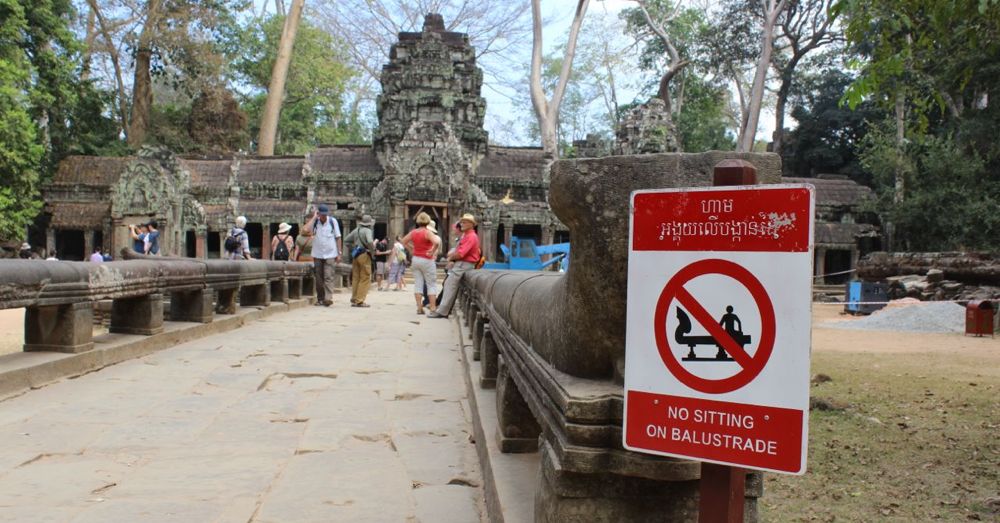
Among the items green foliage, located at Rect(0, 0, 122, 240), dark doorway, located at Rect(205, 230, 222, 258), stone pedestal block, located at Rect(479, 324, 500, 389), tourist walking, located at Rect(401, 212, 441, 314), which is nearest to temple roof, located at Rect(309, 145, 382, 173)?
dark doorway, located at Rect(205, 230, 222, 258)

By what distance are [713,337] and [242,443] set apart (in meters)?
2.96

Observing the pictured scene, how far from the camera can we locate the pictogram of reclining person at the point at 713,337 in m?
1.46

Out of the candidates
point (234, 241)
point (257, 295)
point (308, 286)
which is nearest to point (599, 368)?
point (257, 295)

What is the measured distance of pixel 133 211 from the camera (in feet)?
97.5

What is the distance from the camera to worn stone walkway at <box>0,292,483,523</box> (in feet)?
9.56

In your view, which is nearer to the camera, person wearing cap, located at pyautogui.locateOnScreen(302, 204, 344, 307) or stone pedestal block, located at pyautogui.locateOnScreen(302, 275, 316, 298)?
person wearing cap, located at pyautogui.locateOnScreen(302, 204, 344, 307)

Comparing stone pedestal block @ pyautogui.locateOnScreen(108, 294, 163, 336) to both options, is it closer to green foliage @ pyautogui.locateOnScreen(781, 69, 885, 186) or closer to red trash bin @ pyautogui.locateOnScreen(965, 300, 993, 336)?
red trash bin @ pyautogui.locateOnScreen(965, 300, 993, 336)

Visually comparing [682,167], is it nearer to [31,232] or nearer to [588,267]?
[588,267]

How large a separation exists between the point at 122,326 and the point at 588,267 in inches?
223

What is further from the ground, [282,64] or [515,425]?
[282,64]

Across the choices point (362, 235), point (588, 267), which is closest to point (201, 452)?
point (588, 267)

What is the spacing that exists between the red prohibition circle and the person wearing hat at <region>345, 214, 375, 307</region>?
10452 millimetres

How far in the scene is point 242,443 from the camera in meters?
3.79

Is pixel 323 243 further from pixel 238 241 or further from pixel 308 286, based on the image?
pixel 308 286
